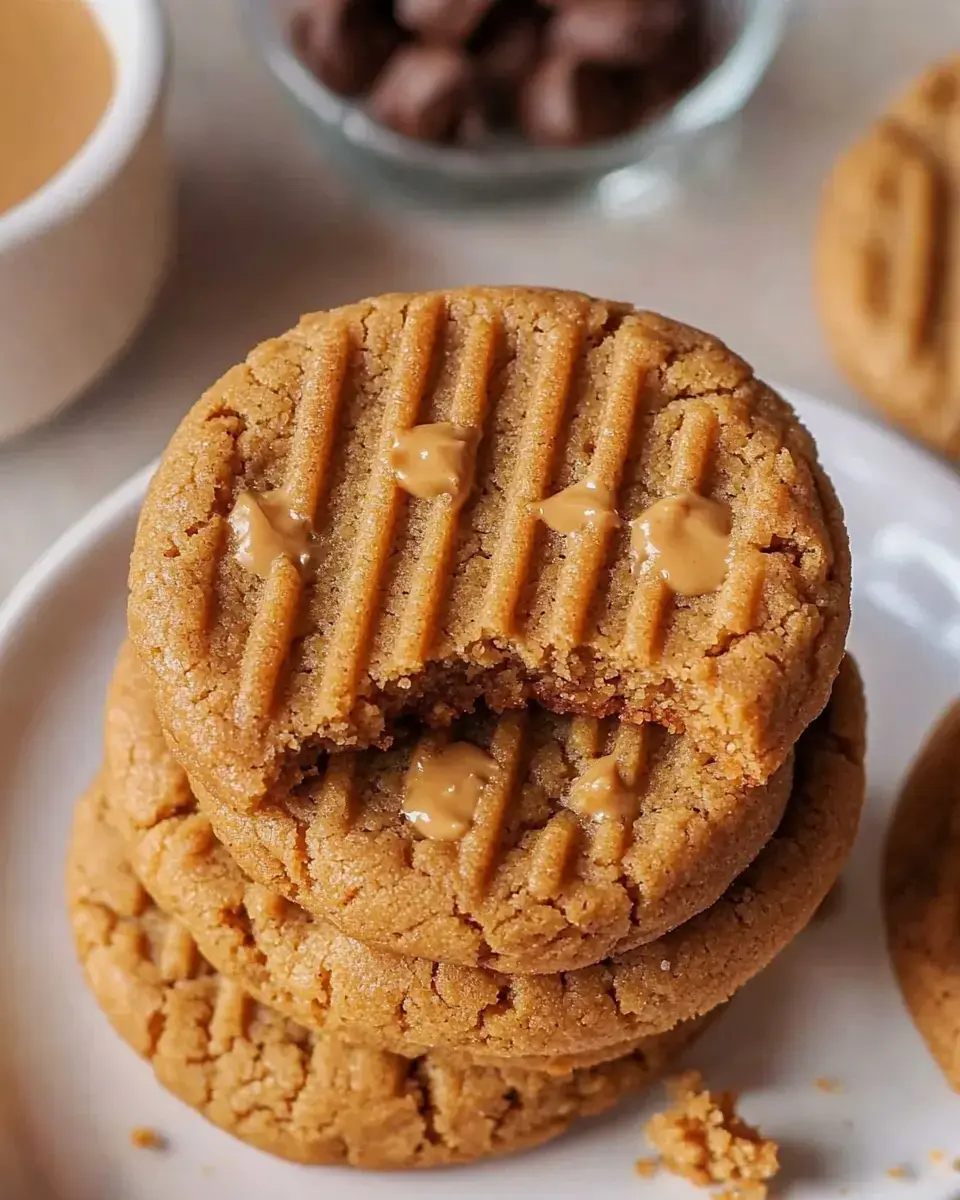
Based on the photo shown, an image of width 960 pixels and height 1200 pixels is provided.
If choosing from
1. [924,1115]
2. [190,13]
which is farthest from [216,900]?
[190,13]

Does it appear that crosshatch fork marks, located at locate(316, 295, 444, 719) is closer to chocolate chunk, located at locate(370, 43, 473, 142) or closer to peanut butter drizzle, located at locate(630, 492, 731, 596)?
peanut butter drizzle, located at locate(630, 492, 731, 596)

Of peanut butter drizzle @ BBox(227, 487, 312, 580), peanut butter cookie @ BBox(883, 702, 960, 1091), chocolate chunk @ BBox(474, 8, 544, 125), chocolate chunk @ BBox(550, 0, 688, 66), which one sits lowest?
peanut butter cookie @ BBox(883, 702, 960, 1091)

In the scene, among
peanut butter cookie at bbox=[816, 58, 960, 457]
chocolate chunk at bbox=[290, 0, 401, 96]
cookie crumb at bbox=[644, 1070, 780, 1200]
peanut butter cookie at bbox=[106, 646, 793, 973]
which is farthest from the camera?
chocolate chunk at bbox=[290, 0, 401, 96]

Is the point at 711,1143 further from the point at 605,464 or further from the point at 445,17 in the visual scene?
the point at 445,17

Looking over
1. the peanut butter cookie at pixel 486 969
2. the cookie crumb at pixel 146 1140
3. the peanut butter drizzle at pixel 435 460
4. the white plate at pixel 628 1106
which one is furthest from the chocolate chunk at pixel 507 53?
the cookie crumb at pixel 146 1140

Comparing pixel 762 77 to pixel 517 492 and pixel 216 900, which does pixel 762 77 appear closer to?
pixel 517 492

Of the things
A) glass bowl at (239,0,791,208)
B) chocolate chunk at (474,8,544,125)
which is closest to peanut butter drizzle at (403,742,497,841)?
glass bowl at (239,0,791,208)

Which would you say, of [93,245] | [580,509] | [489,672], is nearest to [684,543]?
[580,509]
